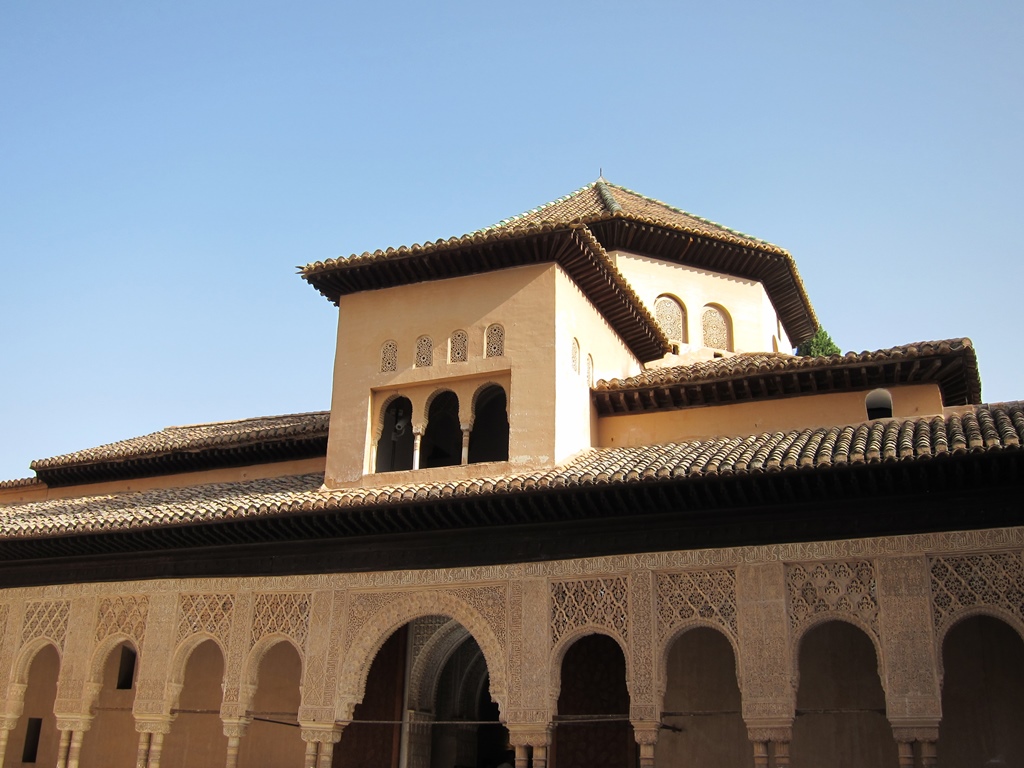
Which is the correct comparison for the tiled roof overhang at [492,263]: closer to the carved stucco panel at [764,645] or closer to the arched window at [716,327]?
the arched window at [716,327]

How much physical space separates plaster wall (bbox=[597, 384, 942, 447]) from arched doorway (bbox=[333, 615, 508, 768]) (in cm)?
308

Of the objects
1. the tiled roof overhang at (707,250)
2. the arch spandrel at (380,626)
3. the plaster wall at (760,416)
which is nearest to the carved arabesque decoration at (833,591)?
the plaster wall at (760,416)

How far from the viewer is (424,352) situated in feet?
40.4

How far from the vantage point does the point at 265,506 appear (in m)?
11.2

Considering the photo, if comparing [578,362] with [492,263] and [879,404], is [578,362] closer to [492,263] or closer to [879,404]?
[492,263]

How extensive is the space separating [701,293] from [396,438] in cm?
563

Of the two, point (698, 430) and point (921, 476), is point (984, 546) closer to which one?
point (921, 476)

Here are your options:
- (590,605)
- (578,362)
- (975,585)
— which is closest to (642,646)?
(590,605)

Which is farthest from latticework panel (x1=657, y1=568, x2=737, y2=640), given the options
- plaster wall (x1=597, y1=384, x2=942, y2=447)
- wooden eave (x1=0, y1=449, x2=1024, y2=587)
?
plaster wall (x1=597, y1=384, x2=942, y2=447)

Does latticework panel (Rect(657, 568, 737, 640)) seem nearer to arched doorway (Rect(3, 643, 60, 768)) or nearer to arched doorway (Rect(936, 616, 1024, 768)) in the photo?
arched doorway (Rect(936, 616, 1024, 768))

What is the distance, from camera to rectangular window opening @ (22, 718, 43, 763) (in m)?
14.5

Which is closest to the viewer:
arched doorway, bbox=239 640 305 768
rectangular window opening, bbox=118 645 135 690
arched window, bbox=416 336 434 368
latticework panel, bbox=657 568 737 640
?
latticework panel, bbox=657 568 737 640

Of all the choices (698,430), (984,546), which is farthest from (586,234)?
(984,546)

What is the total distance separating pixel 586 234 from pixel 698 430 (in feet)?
8.11
